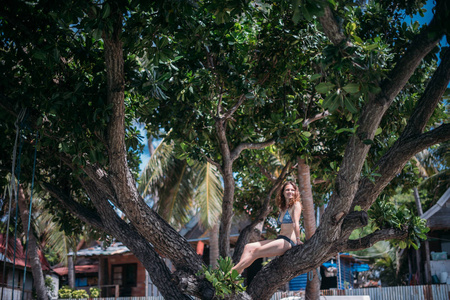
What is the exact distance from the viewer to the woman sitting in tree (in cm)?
573

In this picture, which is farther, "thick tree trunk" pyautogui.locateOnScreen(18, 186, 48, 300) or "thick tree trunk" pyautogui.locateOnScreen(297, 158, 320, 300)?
"thick tree trunk" pyautogui.locateOnScreen(18, 186, 48, 300)

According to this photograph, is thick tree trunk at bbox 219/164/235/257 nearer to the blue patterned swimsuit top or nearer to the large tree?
the large tree

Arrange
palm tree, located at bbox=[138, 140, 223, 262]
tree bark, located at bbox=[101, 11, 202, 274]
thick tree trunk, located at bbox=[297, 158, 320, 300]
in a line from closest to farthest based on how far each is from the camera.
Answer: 1. tree bark, located at bbox=[101, 11, 202, 274]
2. thick tree trunk, located at bbox=[297, 158, 320, 300]
3. palm tree, located at bbox=[138, 140, 223, 262]

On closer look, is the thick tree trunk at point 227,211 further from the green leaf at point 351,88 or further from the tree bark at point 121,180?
the green leaf at point 351,88

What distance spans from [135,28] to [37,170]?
3.70 metres

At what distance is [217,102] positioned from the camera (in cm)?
812

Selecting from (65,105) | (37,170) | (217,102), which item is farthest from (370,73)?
(37,170)

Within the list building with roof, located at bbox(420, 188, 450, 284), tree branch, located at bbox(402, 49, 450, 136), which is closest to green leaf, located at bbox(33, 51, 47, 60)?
tree branch, located at bbox(402, 49, 450, 136)

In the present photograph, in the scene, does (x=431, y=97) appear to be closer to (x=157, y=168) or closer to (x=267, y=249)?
(x=267, y=249)

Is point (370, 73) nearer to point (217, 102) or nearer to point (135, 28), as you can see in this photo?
point (135, 28)

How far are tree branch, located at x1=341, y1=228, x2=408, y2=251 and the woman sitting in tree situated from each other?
0.64 metres

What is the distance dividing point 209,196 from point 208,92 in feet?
28.6

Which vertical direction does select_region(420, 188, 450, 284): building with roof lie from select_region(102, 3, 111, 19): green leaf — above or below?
below

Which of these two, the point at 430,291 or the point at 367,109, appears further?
the point at 430,291
